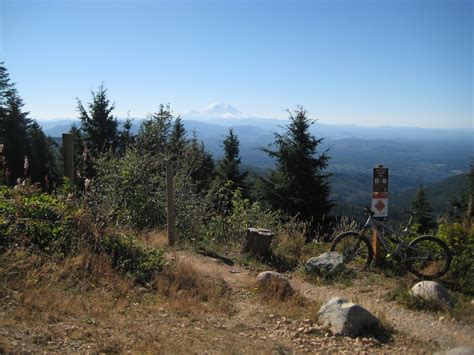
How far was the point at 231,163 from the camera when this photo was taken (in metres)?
34.2

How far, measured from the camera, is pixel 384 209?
6.75m

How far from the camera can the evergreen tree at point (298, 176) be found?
2519 centimetres

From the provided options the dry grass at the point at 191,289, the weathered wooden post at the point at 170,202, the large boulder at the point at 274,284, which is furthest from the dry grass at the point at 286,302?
the weathered wooden post at the point at 170,202

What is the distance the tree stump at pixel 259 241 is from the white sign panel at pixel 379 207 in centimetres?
199

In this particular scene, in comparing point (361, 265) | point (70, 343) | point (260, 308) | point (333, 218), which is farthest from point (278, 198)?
point (70, 343)

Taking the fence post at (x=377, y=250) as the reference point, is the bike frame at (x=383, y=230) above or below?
above

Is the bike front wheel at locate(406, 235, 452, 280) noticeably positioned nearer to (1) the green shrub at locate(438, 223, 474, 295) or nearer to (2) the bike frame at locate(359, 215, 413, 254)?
(1) the green shrub at locate(438, 223, 474, 295)

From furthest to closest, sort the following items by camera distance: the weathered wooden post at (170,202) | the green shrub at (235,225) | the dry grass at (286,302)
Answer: the green shrub at (235,225), the weathered wooden post at (170,202), the dry grass at (286,302)

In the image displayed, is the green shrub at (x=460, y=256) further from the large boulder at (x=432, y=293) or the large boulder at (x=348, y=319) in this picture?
the large boulder at (x=348, y=319)

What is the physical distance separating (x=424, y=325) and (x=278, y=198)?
69.5ft

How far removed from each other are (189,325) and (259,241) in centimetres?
334

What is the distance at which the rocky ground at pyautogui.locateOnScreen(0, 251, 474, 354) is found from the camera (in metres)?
3.69

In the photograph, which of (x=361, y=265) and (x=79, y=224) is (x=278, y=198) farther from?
(x=79, y=224)

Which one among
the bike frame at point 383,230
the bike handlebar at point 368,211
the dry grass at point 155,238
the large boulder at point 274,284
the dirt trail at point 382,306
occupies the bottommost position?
the dirt trail at point 382,306
